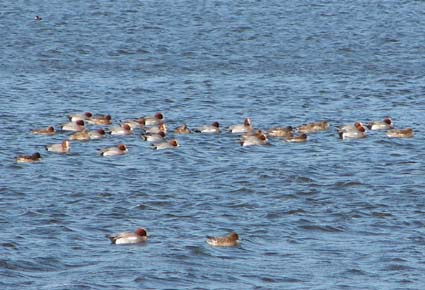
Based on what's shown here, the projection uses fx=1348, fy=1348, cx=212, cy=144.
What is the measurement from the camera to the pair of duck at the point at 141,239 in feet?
66.3

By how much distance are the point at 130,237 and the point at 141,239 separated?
236 mm

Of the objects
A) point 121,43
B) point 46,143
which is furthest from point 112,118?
point 121,43

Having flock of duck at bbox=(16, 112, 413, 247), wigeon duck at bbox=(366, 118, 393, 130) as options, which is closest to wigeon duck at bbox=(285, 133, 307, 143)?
flock of duck at bbox=(16, 112, 413, 247)

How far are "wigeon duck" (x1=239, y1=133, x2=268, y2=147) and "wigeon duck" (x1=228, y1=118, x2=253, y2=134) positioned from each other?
1.62ft

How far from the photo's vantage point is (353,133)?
28531mm

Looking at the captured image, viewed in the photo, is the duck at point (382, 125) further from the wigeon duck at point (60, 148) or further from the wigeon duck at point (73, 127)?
the wigeon duck at point (60, 148)

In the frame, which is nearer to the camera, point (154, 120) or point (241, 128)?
point (241, 128)

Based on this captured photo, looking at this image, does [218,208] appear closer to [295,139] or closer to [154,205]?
[154,205]

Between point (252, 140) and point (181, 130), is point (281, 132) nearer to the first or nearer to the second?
point (252, 140)

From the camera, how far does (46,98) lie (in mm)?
32219

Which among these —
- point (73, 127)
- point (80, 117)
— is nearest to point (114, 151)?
point (73, 127)

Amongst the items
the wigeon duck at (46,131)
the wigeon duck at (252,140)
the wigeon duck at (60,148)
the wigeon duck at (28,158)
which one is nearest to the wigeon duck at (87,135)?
the wigeon duck at (46,131)

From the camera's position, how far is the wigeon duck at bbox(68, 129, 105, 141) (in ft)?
91.8

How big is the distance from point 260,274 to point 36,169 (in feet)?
25.0
